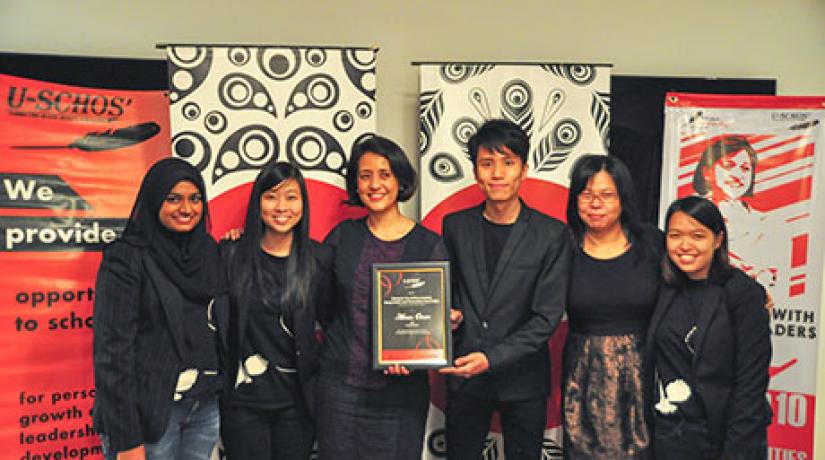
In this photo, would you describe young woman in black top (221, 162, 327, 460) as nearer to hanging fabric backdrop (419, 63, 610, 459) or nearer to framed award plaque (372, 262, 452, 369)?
Answer: framed award plaque (372, 262, 452, 369)

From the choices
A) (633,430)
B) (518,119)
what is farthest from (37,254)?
(633,430)

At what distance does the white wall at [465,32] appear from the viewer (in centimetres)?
311

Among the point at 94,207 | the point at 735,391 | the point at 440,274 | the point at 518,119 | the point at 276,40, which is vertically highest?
the point at 276,40

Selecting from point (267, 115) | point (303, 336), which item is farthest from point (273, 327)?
point (267, 115)

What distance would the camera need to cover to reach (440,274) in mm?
2373

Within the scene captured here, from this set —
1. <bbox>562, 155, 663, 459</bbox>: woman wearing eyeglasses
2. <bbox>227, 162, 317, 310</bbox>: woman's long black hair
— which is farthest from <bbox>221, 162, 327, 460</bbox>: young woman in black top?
<bbox>562, 155, 663, 459</bbox>: woman wearing eyeglasses

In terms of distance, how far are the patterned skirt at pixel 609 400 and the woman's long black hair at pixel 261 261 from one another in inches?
43.7

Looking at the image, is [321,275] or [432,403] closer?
[321,275]

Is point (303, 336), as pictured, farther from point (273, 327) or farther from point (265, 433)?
point (265, 433)

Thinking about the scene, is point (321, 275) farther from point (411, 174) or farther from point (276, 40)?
point (276, 40)

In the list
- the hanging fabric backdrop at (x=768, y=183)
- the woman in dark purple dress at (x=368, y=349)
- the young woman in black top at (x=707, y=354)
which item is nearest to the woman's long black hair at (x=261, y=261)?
the woman in dark purple dress at (x=368, y=349)

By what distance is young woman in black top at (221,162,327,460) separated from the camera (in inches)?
92.7

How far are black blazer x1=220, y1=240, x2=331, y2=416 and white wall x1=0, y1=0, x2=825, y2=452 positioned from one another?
3.37 ft

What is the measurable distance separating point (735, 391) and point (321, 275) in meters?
1.58
